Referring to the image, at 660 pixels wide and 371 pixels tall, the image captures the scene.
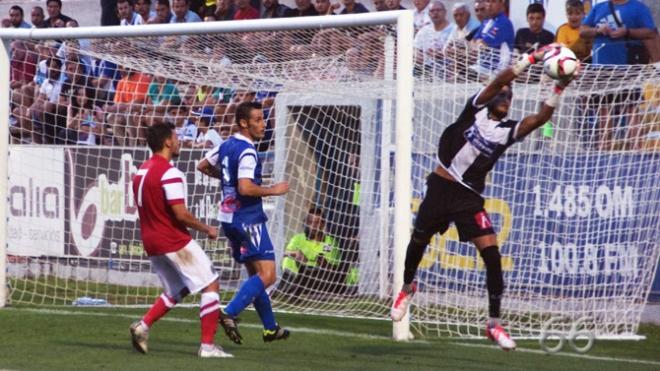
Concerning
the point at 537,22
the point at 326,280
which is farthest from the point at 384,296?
the point at 537,22

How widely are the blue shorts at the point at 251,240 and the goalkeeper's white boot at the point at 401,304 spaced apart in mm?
1039

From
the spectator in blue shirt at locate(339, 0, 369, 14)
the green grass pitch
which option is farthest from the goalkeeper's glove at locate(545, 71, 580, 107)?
the spectator in blue shirt at locate(339, 0, 369, 14)

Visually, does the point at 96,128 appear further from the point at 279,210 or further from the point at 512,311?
the point at 512,311

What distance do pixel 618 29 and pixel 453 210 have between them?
5234 millimetres

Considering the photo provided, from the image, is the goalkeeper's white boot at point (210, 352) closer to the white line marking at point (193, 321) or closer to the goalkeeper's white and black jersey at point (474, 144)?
the white line marking at point (193, 321)

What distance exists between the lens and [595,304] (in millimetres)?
12453

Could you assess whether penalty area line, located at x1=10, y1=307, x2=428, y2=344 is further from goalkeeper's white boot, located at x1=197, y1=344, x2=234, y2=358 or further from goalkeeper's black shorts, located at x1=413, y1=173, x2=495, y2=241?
goalkeeper's white boot, located at x1=197, y1=344, x2=234, y2=358

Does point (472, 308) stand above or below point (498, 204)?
below

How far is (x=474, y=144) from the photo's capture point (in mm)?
9914

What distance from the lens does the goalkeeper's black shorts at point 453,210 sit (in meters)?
9.97

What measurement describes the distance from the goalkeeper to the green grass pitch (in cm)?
69

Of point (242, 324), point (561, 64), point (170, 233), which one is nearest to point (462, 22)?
point (242, 324)

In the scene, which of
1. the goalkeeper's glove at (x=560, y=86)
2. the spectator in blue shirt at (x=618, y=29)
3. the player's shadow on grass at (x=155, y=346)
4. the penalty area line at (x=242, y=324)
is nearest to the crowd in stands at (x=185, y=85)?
the spectator in blue shirt at (x=618, y=29)

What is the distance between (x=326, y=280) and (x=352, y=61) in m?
2.34
